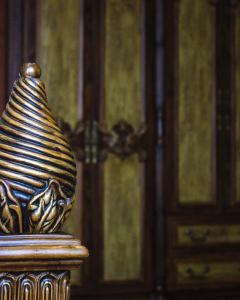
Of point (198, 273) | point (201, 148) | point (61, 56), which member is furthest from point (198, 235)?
Answer: point (61, 56)

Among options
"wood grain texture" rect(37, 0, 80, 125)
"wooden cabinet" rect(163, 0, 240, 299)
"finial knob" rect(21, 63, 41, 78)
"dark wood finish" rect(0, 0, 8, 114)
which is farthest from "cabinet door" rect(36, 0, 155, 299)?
"finial knob" rect(21, 63, 41, 78)

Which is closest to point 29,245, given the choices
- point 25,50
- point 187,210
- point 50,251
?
point 50,251

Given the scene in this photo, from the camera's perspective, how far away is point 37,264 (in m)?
0.61

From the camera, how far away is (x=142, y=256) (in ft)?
10.9

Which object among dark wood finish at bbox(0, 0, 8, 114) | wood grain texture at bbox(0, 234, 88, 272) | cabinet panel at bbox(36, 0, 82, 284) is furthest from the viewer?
cabinet panel at bbox(36, 0, 82, 284)

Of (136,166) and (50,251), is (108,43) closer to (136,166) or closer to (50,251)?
(136,166)

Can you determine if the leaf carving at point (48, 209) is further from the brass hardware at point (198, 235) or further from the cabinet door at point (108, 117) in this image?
the brass hardware at point (198, 235)

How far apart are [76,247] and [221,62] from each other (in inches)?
114

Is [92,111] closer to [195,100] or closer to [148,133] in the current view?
[148,133]

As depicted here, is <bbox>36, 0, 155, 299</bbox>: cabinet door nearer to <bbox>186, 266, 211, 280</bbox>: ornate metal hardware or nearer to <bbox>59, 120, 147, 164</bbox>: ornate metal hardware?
<bbox>59, 120, 147, 164</bbox>: ornate metal hardware

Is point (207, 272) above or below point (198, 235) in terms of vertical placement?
below

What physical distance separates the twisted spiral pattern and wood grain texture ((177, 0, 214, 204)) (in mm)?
2736

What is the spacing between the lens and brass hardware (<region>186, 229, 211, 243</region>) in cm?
336

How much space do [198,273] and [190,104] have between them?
2.58 feet
